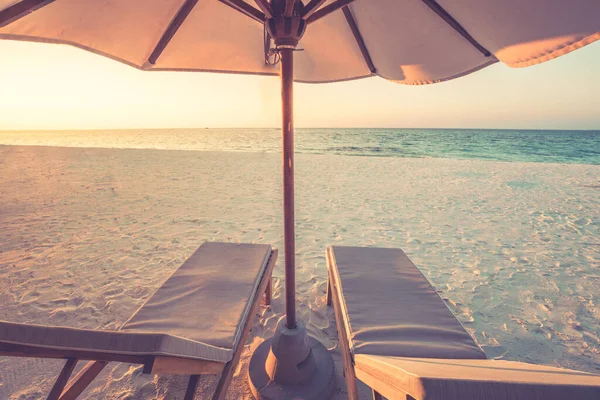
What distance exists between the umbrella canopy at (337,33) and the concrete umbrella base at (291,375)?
2.07 metres

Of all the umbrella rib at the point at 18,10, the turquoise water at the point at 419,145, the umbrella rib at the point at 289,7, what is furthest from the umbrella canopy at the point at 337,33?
the turquoise water at the point at 419,145

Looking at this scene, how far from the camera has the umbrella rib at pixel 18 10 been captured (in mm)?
1379

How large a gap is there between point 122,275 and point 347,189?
21.4 ft

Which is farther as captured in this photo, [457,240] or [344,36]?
[457,240]

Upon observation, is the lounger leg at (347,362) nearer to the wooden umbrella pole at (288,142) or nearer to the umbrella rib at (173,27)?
the wooden umbrella pole at (288,142)

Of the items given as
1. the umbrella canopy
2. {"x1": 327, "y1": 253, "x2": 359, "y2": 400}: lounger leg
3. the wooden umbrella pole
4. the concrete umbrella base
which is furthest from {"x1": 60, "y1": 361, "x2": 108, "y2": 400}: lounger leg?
the umbrella canopy

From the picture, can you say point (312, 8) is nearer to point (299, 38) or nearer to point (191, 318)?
point (299, 38)

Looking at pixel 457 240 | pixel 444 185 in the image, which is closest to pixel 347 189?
pixel 444 185

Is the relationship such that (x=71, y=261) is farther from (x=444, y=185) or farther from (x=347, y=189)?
(x=444, y=185)

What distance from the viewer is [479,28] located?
187 centimetres

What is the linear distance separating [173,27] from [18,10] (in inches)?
36.7

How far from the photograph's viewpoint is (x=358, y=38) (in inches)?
98.3

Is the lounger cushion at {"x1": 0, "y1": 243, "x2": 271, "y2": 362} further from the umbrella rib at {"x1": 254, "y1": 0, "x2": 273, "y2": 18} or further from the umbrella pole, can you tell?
the umbrella rib at {"x1": 254, "y1": 0, "x2": 273, "y2": 18}

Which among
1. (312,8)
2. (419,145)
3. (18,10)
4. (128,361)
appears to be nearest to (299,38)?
(312,8)
